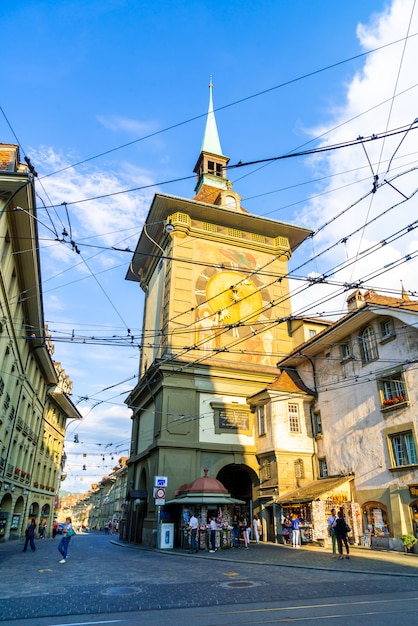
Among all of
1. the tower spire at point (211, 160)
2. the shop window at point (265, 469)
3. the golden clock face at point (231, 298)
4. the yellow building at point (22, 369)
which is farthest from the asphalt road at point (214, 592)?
the tower spire at point (211, 160)

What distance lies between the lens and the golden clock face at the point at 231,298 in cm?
3134

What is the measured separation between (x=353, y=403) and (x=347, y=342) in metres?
3.36

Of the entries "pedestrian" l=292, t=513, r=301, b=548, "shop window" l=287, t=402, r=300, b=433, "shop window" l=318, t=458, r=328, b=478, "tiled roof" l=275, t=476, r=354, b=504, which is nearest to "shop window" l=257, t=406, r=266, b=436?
"shop window" l=287, t=402, r=300, b=433

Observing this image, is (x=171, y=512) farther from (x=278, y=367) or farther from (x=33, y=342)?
(x=33, y=342)

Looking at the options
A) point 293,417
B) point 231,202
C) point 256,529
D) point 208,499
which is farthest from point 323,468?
point 231,202

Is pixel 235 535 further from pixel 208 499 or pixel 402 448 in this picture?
pixel 402 448

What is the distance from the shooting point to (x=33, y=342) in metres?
31.5

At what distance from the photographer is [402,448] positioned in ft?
64.7

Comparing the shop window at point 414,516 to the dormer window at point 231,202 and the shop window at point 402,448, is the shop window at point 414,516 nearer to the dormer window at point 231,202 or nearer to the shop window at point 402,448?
the shop window at point 402,448

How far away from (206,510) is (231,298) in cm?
1503

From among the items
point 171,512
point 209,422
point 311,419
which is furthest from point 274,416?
point 171,512

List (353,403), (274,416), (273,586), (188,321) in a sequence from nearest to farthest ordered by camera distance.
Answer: (273,586), (353,403), (274,416), (188,321)

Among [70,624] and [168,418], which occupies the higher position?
[168,418]

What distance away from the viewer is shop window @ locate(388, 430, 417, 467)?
19.2 metres
